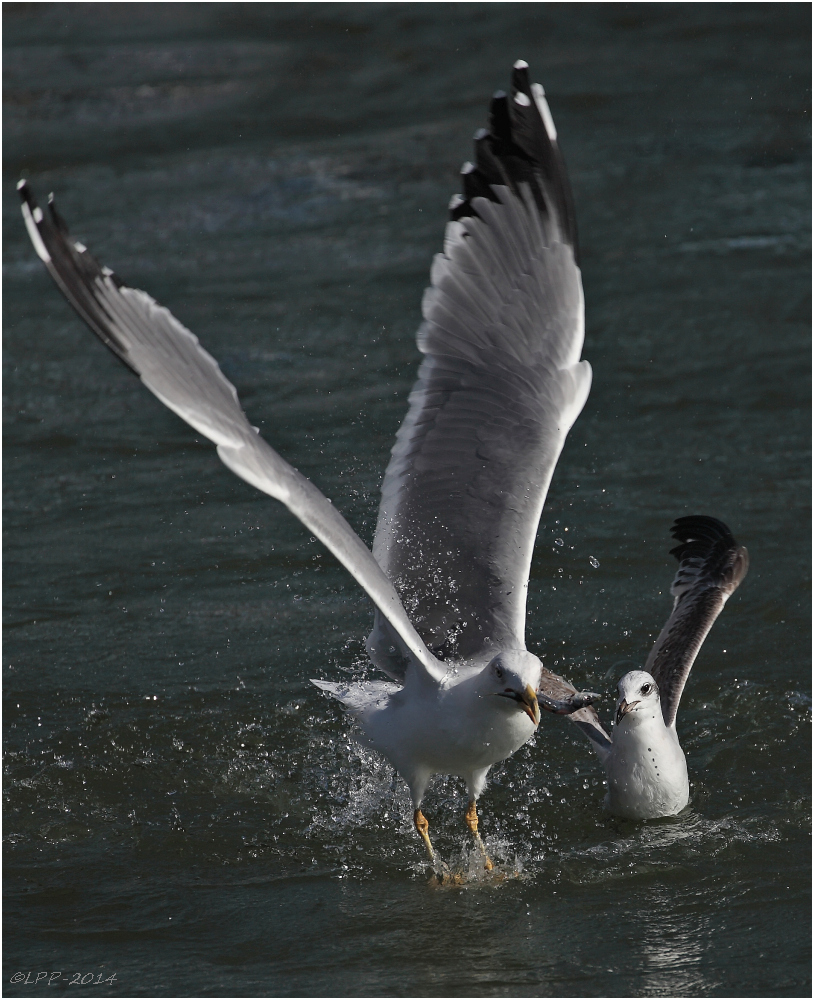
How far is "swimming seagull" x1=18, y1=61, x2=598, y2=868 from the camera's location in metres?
4.70

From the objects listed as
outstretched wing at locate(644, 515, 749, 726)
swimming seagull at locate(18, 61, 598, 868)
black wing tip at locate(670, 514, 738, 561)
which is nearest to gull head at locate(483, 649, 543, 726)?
swimming seagull at locate(18, 61, 598, 868)

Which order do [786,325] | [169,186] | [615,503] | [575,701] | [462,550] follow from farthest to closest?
[169,186]
[786,325]
[615,503]
[462,550]
[575,701]

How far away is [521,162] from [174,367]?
1688 millimetres

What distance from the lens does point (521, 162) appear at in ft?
16.6

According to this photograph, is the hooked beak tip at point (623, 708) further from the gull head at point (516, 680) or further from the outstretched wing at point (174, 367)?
the outstretched wing at point (174, 367)

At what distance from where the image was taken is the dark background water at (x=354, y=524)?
4410 mm

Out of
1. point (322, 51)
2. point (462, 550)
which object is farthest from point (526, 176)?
point (322, 51)

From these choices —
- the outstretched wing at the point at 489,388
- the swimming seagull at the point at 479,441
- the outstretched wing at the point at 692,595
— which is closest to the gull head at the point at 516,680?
the swimming seagull at the point at 479,441

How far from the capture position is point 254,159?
41.5ft

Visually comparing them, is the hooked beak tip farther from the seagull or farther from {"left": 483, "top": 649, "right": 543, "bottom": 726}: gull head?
{"left": 483, "top": 649, "right": 543, "bottom": 726}: gull head

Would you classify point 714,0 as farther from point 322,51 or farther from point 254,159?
point 254,159

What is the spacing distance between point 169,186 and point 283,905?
8.76 meters

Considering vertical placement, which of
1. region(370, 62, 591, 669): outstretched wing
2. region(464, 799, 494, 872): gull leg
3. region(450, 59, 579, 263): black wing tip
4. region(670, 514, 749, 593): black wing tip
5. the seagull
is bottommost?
region(464, 799, 494, 872): gull leg

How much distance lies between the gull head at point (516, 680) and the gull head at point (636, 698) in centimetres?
66
